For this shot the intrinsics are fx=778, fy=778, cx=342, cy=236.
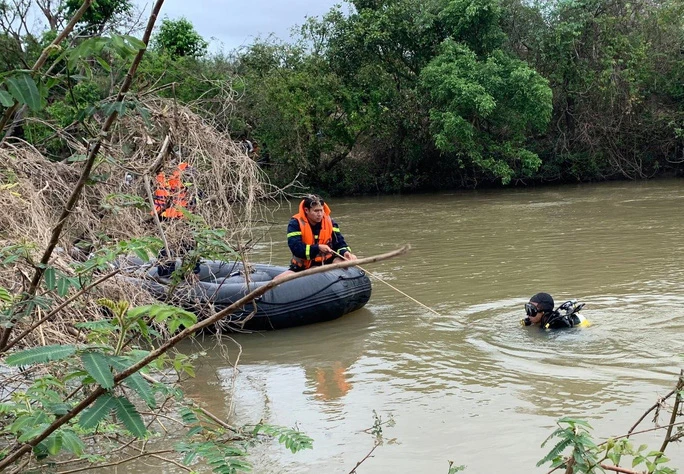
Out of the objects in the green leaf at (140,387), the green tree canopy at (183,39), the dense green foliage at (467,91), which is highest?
the green tree canopy at (183,39)

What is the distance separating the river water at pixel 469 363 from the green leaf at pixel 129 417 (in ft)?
6.57

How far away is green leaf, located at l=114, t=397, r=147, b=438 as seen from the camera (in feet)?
5.97

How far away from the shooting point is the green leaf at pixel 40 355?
183 cm

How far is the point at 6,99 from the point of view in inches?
75.5

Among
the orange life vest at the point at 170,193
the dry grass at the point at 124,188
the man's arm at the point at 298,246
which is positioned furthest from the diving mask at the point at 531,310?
the orange life vest at the point at 170,193

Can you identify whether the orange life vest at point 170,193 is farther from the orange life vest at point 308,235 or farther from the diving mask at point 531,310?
the diving mask at point 531,310

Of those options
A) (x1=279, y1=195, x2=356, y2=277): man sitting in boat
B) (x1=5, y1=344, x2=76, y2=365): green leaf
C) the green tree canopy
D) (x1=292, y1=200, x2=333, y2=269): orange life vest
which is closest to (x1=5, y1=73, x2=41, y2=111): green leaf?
(x1=5, y1=344, x2=76, y2=365): green leaf

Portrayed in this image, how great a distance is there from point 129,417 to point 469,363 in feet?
16.9

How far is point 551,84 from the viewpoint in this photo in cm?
2394

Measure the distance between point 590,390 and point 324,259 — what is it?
11.3 feet

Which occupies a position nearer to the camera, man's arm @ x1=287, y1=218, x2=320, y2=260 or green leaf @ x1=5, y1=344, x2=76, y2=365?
green leaf @ x1=5, y1=344, x2=76, y2=365

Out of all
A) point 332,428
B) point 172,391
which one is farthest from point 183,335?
point 332,428

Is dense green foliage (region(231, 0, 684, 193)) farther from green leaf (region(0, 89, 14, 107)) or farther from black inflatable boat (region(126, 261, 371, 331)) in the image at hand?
green leaf (region(0, 89, 14, 107))

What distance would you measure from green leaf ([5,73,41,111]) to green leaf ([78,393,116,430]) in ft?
2.42
